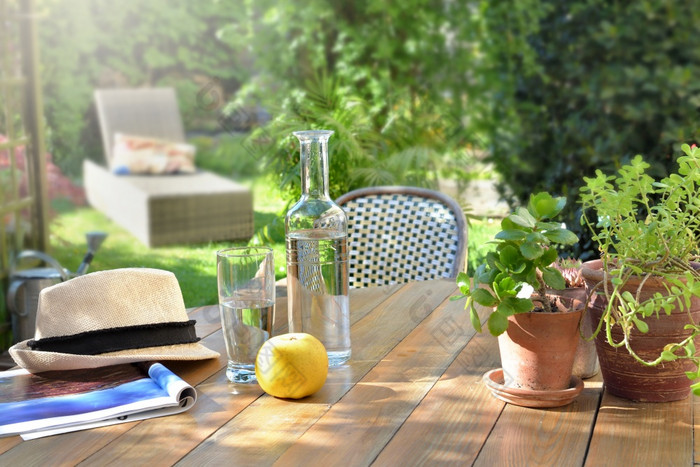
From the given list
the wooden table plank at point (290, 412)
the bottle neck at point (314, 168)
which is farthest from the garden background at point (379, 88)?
the bottle neck at point (314, 168)

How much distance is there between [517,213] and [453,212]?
44.2 inches

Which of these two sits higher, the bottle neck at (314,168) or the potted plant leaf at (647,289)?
the bottle neck at (314,168)

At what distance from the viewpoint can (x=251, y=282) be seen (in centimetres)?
118

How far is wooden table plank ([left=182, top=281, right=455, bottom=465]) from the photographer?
0.97 m

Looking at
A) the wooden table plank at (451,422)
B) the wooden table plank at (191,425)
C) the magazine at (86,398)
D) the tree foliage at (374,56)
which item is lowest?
the wooden table plank at (191,425)

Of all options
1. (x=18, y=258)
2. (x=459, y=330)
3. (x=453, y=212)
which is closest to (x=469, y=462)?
(x=459, y=330)

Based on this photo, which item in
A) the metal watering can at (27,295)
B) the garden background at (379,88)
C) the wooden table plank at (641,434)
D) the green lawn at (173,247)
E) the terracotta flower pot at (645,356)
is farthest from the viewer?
the green lawn at (173,247)

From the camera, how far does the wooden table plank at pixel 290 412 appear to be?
97cm

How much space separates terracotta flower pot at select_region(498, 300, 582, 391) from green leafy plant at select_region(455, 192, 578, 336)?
0.03 meters

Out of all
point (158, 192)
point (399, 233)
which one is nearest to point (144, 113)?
point (158, 192)

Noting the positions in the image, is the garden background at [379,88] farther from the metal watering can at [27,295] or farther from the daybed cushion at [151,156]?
the metal watering can at [27,295]

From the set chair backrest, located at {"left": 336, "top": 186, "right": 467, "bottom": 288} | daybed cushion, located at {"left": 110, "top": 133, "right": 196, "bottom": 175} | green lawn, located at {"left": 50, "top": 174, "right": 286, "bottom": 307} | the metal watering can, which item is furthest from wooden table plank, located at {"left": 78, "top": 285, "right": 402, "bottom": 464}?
daybed cushion, located at {"left": 110, "top": 133, "right": 196, "bottom": 175}

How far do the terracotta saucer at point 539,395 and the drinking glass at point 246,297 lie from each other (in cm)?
34

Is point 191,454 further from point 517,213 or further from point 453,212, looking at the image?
point 453,212
